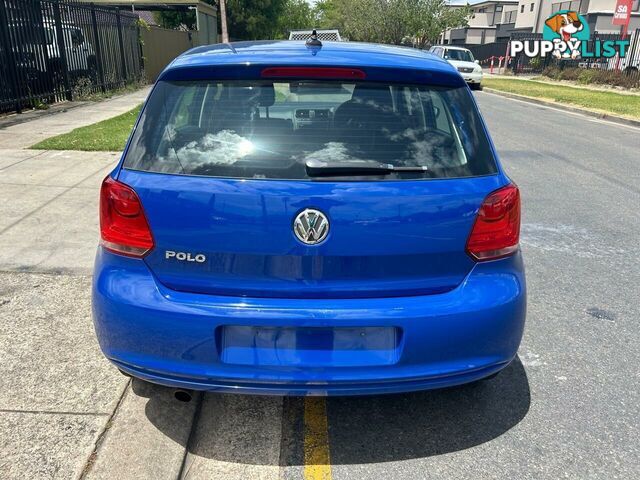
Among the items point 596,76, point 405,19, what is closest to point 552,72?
point 596,76

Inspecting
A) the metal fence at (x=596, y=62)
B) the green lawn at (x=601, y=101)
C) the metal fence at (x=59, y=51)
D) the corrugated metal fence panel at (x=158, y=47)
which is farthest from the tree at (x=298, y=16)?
the metal fence at (x=59, y=51)

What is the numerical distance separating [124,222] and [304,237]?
0.77m

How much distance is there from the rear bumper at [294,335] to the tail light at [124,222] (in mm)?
59

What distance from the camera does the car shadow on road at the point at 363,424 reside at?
2514 millimetres

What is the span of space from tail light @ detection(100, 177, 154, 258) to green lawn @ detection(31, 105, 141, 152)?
21.6 feet

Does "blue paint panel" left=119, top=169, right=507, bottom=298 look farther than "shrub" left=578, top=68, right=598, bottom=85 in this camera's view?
No

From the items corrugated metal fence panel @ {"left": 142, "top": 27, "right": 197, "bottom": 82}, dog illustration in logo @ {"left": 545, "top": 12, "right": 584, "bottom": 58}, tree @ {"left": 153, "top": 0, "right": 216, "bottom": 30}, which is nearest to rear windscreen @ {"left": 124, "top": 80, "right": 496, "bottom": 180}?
corrugated metal fence panel @ {"left": 142, "top": 27, "right": 197, "bottom": 82}

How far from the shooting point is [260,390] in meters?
2.23

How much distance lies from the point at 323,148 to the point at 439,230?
59 centimetres

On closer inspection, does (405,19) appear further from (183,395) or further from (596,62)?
(183,395)

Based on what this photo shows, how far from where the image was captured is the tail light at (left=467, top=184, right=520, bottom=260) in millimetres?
2291

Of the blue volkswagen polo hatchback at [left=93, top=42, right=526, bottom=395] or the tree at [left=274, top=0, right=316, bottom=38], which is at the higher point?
the tree at [left=274, top=0, right=316, bottom=38]

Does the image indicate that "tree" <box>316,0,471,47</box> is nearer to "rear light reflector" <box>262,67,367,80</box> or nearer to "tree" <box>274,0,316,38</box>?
"tree" <box>274,0,316,38</box>

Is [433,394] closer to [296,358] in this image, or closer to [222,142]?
[296,358]
